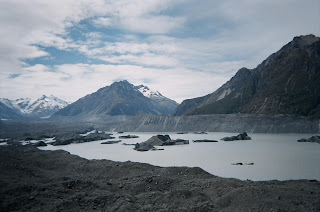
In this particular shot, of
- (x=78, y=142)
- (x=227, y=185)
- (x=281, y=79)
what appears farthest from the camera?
(x=281, y=79)

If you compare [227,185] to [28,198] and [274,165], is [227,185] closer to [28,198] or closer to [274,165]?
[28,198]

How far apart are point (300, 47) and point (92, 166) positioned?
114 meters

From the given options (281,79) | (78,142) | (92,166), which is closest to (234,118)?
(281,79)

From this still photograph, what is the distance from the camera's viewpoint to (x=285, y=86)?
324 ft

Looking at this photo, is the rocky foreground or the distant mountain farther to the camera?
the distant mountain

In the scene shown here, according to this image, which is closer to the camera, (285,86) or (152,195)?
(152,195)

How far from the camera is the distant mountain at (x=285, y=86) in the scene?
295ft

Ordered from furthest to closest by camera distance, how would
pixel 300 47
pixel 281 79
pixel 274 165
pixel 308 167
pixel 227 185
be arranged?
pixel 300 47 < pixel 281 79 < pixel 274 165 < pixel 308 167 < pixel 227 185

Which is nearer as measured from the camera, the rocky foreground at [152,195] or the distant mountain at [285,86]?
the rocky foreground at [152,195]

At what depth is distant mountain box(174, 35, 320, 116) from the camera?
89.9m

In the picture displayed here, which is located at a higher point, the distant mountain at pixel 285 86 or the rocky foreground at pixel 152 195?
the distant mountain at pixel 285 86

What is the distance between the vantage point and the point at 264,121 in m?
77.9

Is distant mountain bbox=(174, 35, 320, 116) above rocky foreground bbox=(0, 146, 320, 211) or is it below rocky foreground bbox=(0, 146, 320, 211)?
above

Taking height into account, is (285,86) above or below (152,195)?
above
